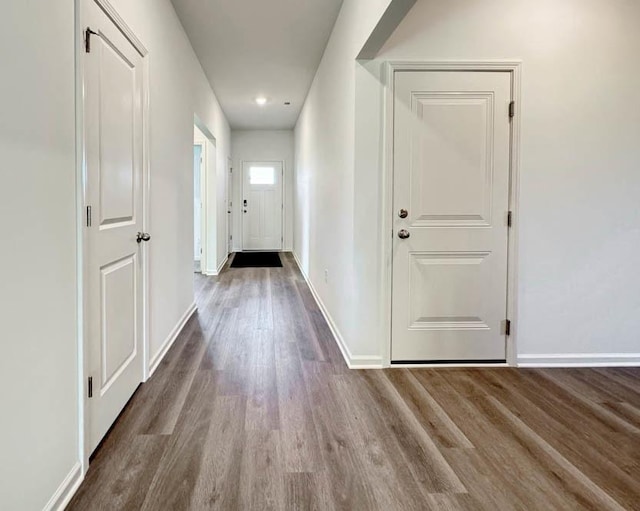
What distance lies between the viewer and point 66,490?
5.11 ft

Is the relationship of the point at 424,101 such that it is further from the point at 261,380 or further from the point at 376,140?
the point at 261,380

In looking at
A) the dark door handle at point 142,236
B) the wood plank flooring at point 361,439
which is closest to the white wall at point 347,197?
the wood plank flooring at point 361,439

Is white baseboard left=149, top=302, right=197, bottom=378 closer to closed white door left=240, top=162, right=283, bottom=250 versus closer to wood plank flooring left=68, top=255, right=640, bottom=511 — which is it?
wood plank flooring left=68, top=255, right=640, bottom=511

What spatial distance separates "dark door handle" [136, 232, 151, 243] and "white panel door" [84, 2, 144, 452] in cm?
2

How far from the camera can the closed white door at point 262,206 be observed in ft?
31.4

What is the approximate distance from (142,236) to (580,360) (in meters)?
2.78

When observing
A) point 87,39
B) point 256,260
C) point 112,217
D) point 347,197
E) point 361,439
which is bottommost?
point 361,439

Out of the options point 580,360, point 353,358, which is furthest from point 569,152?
point 353,358

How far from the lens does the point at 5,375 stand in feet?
3.94

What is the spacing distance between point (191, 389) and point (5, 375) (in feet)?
4.69

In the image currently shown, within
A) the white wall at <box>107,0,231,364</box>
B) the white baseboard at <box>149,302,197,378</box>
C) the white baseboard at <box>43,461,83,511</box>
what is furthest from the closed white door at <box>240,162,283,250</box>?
the white baseboard at <box>43,461,83,511</box>

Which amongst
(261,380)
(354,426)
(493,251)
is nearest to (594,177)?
(493,251)

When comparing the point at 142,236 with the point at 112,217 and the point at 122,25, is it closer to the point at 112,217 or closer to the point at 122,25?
the point at 112,217

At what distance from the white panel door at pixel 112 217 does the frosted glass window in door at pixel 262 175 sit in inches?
277
